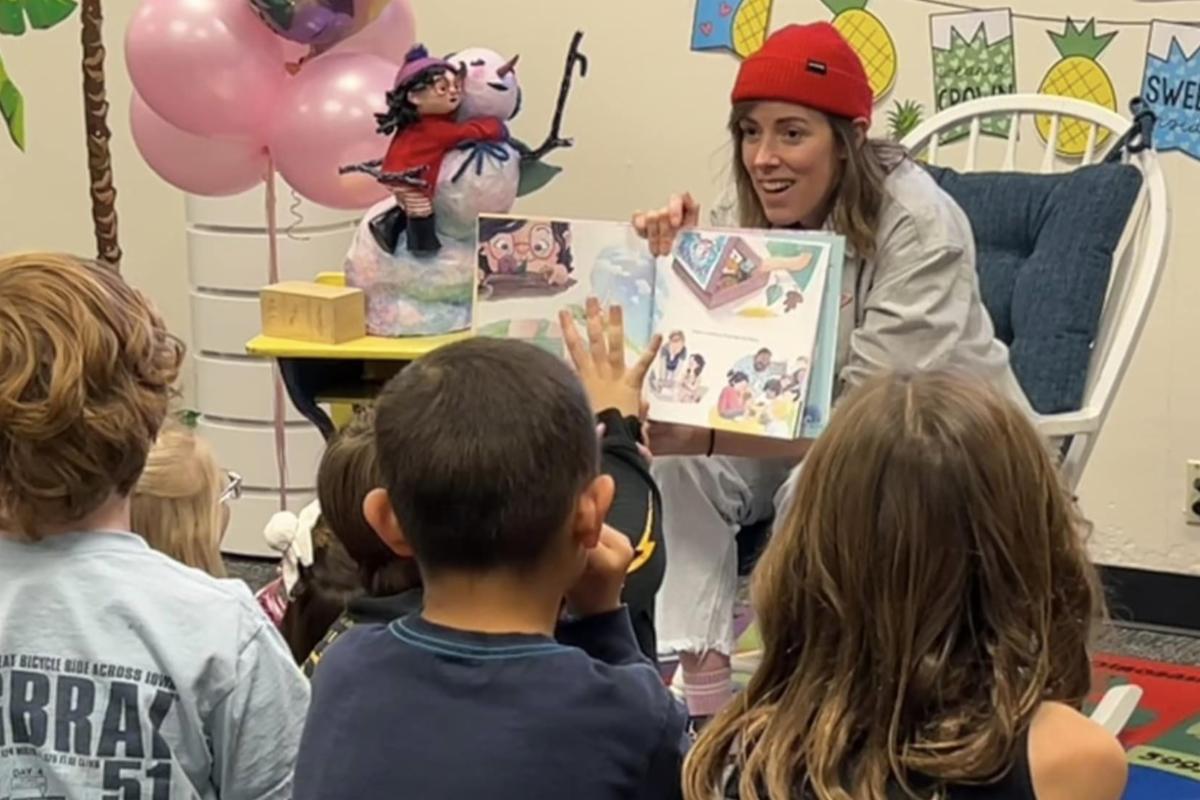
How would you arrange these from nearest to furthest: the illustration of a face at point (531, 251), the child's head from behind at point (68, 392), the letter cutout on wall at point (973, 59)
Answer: the child's head from behind at point (68, 392)
the illustration of a face at point (531, 251)
the letter cutout on wall at point (973, 59)

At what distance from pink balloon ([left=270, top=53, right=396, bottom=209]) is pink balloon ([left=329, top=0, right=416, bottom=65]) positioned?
5 centimetres

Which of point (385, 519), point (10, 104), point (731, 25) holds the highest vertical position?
point (731, 25)

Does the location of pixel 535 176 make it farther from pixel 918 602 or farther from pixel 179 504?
pixel 918 602

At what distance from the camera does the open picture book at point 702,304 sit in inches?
81.6

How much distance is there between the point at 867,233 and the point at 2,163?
8.36ft

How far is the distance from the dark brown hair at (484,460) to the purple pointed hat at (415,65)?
66.9 inches

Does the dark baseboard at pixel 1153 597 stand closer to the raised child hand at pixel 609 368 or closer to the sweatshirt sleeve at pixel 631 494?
the raised child hand at pixel 609 368

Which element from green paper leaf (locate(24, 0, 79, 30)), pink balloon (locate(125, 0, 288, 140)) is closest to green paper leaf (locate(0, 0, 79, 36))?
green paper leaf (locate(24, 0, 79, 30))

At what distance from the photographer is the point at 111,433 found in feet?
4.04

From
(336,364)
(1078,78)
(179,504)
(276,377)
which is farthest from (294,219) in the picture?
(179,504)

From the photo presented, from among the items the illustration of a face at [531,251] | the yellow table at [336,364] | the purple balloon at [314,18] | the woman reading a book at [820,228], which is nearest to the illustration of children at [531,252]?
the illustration of a face at [531,251]

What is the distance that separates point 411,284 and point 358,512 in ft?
4.17

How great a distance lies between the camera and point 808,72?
2.24 meters

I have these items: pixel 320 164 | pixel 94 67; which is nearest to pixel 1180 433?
pixel 320 164
